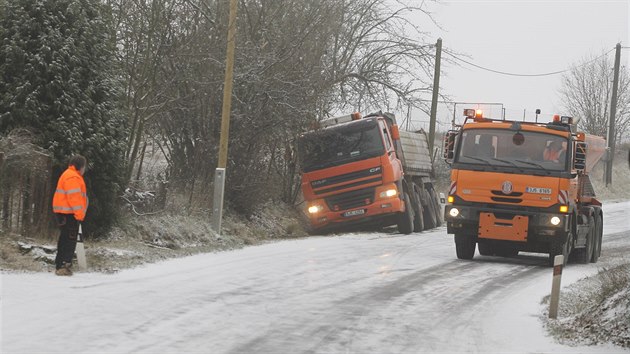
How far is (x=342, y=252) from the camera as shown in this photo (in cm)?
2005

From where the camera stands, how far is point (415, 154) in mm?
29625

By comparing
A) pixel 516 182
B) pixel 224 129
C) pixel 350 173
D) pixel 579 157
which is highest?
pixel 224 129

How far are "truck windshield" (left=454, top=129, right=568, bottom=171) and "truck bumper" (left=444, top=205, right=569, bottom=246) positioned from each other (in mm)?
877

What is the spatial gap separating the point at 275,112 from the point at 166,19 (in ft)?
13.5

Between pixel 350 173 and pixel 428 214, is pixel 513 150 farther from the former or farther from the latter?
pixel 428 214

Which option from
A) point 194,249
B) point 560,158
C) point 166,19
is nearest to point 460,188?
point 560,158

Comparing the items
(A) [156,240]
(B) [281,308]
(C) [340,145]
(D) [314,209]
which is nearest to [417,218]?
(D) [314,209]

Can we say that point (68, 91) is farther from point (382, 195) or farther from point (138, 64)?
point (382, 195)

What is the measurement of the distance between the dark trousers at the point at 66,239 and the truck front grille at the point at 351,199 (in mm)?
12146

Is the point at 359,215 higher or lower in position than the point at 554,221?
lower

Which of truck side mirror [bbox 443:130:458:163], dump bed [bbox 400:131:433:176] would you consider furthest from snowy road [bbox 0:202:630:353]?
dump bed [bbox 400:131:433:176]

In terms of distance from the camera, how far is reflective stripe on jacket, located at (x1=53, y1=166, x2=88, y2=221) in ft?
44.7

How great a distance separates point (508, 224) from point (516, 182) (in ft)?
2.63

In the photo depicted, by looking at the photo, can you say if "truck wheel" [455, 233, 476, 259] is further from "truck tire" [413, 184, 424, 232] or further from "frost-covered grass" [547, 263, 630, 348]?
"truck tire" [413, 184, 424, 232]
